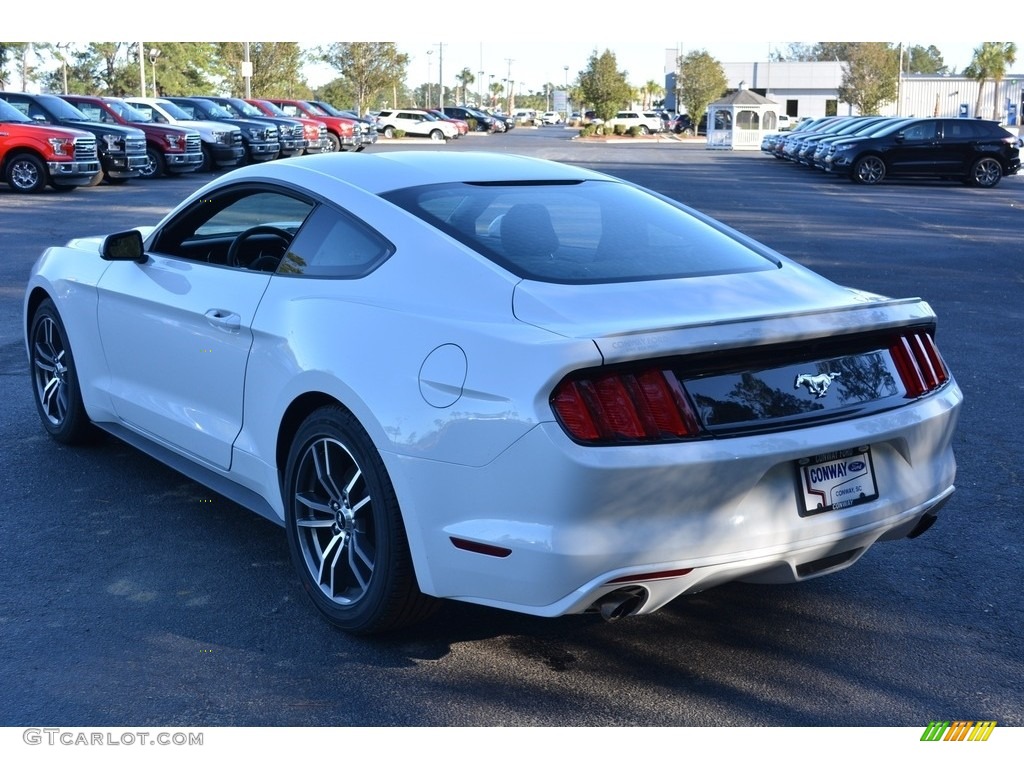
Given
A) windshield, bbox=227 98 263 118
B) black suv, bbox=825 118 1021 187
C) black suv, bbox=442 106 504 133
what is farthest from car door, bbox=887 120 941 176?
black suv, bbox=442 106 504 133

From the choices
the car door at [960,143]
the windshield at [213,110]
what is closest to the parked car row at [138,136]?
the windshield at [213,110]

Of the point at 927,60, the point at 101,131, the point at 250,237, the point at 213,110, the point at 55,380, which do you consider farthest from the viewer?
the point at 927,60

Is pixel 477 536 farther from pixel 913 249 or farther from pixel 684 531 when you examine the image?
pixel 913 249

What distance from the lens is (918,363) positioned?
3.92 metres

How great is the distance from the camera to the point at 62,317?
19.1ft

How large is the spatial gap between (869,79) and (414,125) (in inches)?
1301

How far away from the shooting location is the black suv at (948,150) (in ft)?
95.1

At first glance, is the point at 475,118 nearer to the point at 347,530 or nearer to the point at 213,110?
the point at 213,110

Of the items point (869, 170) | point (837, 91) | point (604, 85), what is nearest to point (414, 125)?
point (604, 85)

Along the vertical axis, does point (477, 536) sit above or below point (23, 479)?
above
